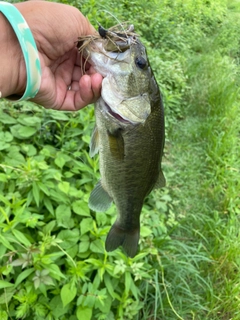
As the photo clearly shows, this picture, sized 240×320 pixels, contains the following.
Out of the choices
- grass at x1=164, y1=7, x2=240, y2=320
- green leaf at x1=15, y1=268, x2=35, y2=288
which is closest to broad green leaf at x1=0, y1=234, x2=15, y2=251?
green leaf at x1=15, y1=268, x2=35, y2=288

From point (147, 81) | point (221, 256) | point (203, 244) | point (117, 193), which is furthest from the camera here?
point (203, 244)

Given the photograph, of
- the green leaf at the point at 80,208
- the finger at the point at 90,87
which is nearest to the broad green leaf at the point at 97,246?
the green leaf at the point at 80,208

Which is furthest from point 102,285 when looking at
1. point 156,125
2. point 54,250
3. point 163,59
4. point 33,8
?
point 163,59

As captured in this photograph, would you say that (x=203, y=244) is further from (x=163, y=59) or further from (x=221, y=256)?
(x=163, y=59)

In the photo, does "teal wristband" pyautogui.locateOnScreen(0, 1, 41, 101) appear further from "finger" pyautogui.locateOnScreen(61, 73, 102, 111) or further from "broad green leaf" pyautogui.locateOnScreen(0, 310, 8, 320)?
"broad green leaf" pyautogui.locateOnScreen(0, 310, 8, 320)

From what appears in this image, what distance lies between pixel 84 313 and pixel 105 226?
1.80 ft

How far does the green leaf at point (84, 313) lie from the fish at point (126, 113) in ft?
2.50

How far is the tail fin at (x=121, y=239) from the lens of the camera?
6.43 feet

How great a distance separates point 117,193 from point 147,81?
2.00 feet

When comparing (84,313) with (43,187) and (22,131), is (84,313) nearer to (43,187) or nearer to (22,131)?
Answer: (43,187)

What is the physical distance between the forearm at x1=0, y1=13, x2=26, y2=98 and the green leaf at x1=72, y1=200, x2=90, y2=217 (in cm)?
92

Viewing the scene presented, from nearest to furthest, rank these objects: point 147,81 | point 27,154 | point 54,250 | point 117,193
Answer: point 147,81 < point 117,193 < point 54,250 < point 27,154

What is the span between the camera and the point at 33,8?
5.11 ft

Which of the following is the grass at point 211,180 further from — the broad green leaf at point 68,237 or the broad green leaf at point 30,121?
the broad green leaf at point 30,121
